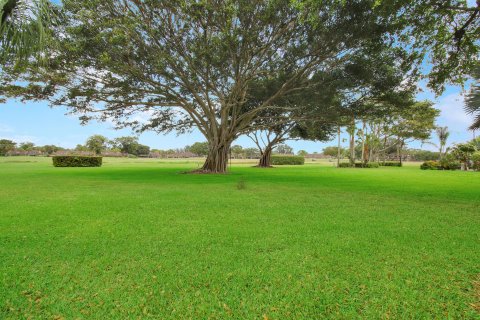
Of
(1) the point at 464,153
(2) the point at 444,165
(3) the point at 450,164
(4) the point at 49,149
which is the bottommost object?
(2) the point at 444,165

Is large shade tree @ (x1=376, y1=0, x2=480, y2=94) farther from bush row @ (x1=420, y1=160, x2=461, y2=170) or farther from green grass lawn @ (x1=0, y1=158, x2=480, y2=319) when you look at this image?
bush row @ (x1=420, y1=160, x2=461, y2=170)

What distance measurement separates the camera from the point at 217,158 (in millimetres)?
18578

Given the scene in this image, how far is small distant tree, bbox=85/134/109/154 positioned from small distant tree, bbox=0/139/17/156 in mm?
17996

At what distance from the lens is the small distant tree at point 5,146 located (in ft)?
228

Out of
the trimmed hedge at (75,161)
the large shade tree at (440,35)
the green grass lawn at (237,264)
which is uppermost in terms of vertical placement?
the large shade tree at (440,35)

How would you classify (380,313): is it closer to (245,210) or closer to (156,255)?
(156,255)

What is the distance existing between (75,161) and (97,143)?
6267 cm

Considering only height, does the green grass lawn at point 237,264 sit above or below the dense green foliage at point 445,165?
below

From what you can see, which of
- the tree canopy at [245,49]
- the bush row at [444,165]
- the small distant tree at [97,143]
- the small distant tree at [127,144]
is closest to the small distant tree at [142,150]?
the small distant tree at [127,144]

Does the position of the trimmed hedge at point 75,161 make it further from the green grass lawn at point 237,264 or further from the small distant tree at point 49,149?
the small distant tree at point 49,149

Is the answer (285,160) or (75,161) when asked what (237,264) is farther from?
(285,160)

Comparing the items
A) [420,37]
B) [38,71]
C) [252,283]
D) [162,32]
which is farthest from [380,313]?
[38,71]

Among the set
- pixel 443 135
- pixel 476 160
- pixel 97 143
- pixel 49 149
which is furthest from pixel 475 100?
pixel 49 149

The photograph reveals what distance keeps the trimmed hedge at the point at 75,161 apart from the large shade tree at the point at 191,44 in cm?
1251
